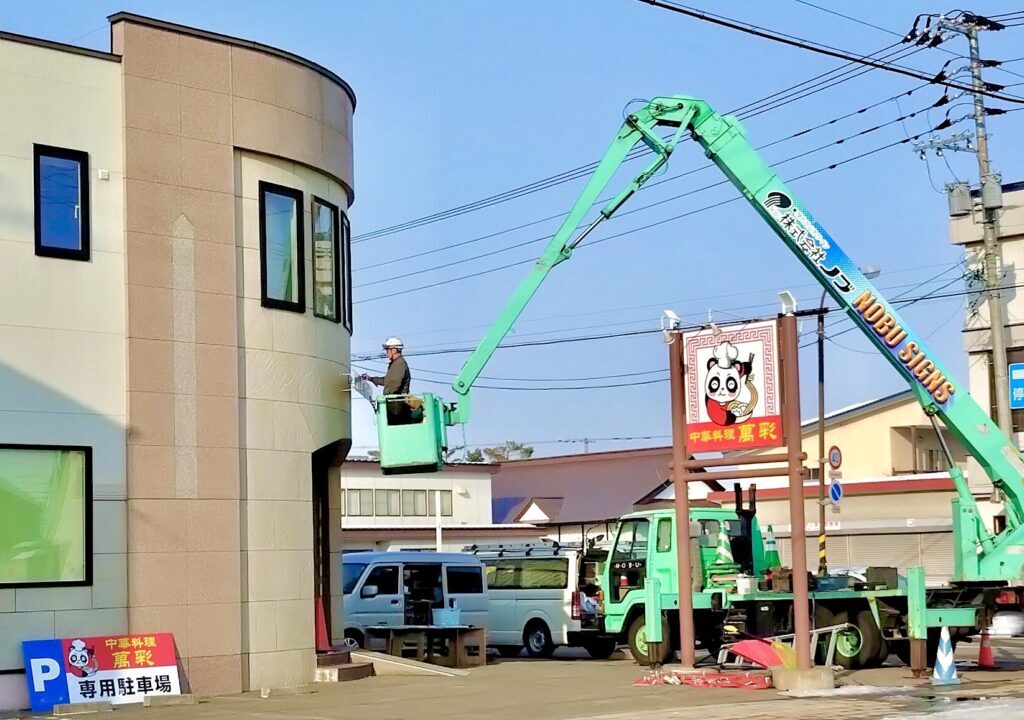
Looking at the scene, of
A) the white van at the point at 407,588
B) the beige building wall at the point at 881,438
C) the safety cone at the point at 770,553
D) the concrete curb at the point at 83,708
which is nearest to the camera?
the concrete curb at the point at 83,708

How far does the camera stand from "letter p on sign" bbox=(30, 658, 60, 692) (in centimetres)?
1694

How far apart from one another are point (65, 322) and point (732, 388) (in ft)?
28.3

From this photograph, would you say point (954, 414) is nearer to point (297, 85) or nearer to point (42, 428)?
point (297, 85)

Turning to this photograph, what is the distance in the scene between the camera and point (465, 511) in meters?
55.4

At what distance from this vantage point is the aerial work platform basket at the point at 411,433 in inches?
778

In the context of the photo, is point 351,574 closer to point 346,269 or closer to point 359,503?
point 346,269

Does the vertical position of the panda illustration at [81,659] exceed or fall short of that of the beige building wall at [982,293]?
it falls short

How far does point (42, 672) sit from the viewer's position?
17000mm

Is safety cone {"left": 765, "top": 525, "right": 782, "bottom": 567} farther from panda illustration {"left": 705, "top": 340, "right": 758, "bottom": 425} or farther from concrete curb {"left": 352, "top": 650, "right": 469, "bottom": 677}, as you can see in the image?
panda illustration {"left": 705, "top": 340, "right": 758, "bottom": 425}

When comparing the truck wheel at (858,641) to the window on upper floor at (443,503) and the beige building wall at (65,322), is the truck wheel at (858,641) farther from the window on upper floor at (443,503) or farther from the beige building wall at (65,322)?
the window on upper floor at (443,503)

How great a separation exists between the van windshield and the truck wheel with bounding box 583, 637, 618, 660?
4.79m

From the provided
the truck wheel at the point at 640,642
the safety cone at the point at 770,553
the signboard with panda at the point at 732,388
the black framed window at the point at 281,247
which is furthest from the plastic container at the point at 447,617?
the black framed window at the point at 281,247

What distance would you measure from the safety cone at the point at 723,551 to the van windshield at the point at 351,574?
6.50 m

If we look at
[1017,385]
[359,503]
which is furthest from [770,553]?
[359,503]
